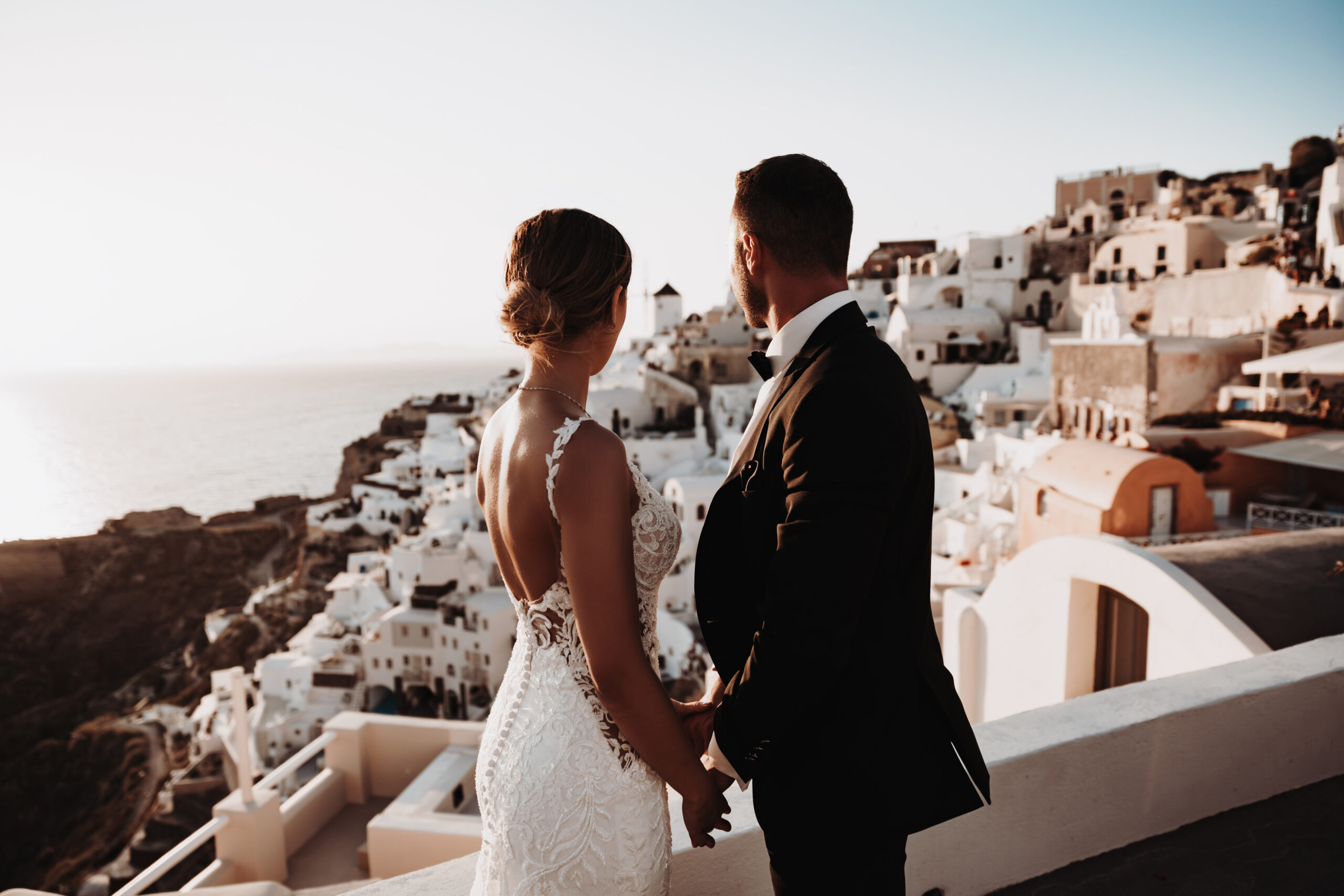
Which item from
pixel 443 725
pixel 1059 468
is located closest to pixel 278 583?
pixel 443 725

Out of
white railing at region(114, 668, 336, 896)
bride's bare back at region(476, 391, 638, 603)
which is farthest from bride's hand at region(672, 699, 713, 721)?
white railing at region(114, 668, 336, 896)

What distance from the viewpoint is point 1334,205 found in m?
21.4

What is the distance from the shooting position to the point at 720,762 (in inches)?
59.2

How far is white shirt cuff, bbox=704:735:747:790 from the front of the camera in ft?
4.80

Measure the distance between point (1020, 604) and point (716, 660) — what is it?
5507 mm

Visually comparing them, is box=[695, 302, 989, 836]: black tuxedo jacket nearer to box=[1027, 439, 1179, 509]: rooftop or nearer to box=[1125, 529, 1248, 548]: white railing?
box=[1125, 529, 1248, 548]: white railing

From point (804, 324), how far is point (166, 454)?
332 feet

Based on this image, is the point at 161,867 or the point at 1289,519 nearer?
the point at 161,867

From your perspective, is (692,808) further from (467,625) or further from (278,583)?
(278,583)

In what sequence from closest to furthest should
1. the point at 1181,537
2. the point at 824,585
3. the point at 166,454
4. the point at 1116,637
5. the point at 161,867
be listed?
the point at 824,585 < the point at 161,867 < the point at 1116,637 < the point at 1181,537 < the point at 166,454

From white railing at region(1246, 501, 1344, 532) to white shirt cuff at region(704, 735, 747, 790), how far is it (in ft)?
30.6

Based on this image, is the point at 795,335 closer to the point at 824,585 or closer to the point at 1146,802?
the point at 824,585

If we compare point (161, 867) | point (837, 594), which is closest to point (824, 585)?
point (837, 594)

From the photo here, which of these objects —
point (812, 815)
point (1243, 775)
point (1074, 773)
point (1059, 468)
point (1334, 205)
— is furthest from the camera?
point (1334, 205)
